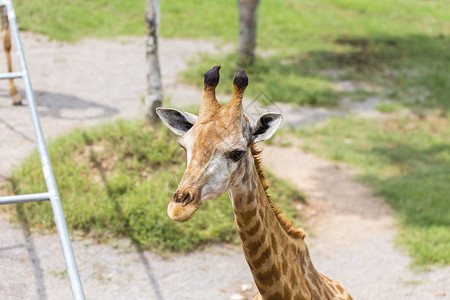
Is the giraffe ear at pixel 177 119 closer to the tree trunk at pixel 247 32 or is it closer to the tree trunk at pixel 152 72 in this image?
Answer: the tree trunk at pixel 152 72

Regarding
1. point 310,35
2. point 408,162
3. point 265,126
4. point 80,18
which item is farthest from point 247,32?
point 265,126

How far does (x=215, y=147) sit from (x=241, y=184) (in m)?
0.36

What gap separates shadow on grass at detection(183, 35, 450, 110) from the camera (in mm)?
12431

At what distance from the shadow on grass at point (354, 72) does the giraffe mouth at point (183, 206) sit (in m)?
8.87

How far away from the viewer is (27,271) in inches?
237

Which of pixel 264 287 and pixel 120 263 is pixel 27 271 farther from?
pixel 264 287

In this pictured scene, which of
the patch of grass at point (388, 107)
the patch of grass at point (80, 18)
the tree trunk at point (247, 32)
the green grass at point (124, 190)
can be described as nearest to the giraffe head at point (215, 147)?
the green grass at point (124, 190)

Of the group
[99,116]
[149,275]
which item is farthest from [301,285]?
[99,116]

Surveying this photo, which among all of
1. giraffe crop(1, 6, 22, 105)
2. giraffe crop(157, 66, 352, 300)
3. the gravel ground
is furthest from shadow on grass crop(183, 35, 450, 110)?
giraffe crop(157, 66, 352, 300)

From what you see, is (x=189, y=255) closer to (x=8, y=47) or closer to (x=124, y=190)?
(x=124, y=190)

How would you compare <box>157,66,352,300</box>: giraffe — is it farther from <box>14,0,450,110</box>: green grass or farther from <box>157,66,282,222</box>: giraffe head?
<box>14,0,450,110</box>: green grass

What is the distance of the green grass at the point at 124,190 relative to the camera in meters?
6.84

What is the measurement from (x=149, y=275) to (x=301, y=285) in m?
2.93

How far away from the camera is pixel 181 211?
291 centimetres
